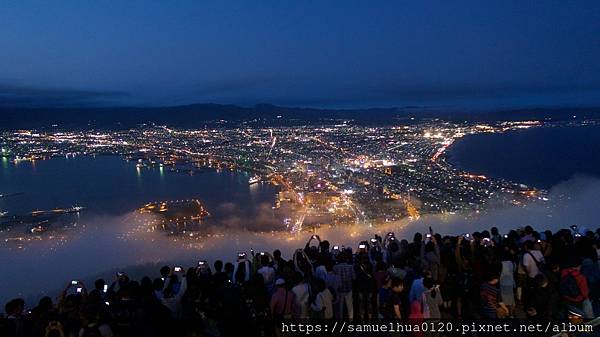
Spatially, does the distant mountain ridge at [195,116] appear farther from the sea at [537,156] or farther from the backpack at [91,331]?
the backpack at [91,331]

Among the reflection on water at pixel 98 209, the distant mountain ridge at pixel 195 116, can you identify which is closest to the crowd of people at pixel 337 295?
the reflection on water at pixel 98 209

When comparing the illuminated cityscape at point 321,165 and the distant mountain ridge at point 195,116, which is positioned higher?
the distant mountain ridge at point 195,116

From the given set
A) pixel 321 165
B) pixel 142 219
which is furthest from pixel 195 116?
pixel 142 219

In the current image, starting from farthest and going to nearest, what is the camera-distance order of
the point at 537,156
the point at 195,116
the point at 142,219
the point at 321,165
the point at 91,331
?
Answer: 1. the point at 195,116
2. the point at 537,156
3. the point at 321,165
4. the point at 142,219
5. the point at 91,331

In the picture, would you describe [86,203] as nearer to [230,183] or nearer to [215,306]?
[230,183]

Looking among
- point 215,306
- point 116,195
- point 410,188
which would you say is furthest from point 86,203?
point 215,306

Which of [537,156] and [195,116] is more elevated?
[195,116]

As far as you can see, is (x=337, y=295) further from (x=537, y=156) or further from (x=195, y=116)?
(x=195, y=116)
